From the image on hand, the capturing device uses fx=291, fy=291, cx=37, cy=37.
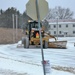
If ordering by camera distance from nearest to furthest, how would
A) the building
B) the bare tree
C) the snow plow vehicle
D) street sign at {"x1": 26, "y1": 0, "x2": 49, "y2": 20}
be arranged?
Result: street sign at {"x1": 26, "y1": 0, "x2": 49, "y2": 20} → the snow plow vehicle → the building → the bare tree

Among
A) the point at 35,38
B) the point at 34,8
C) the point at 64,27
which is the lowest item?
the point at 35,38

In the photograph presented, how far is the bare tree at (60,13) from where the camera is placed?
142 metres

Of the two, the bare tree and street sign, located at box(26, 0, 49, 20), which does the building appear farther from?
street sign, located at box(26, 0, 49, 20)

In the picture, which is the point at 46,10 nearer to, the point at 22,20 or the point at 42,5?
the point at 42,5

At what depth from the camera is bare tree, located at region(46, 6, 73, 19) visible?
14162cm

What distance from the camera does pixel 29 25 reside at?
30.1 m

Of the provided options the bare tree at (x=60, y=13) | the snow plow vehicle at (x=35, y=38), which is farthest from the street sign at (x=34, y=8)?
the bare tree at (x=60, y=13)

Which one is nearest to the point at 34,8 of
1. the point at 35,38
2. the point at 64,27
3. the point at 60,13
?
the point at 35,38

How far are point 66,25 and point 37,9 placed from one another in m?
108

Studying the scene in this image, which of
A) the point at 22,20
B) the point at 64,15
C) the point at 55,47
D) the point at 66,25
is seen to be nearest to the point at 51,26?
the point at 66,25

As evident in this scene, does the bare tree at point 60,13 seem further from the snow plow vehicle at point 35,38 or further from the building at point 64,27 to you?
the snow plow vehicle at point 35,38

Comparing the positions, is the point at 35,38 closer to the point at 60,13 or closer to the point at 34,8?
the point at 34,8

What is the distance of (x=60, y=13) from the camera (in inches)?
5679

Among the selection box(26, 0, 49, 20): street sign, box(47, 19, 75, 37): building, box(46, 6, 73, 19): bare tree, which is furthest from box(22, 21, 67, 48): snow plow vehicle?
box(46, 6, 73, 19): bare tree
